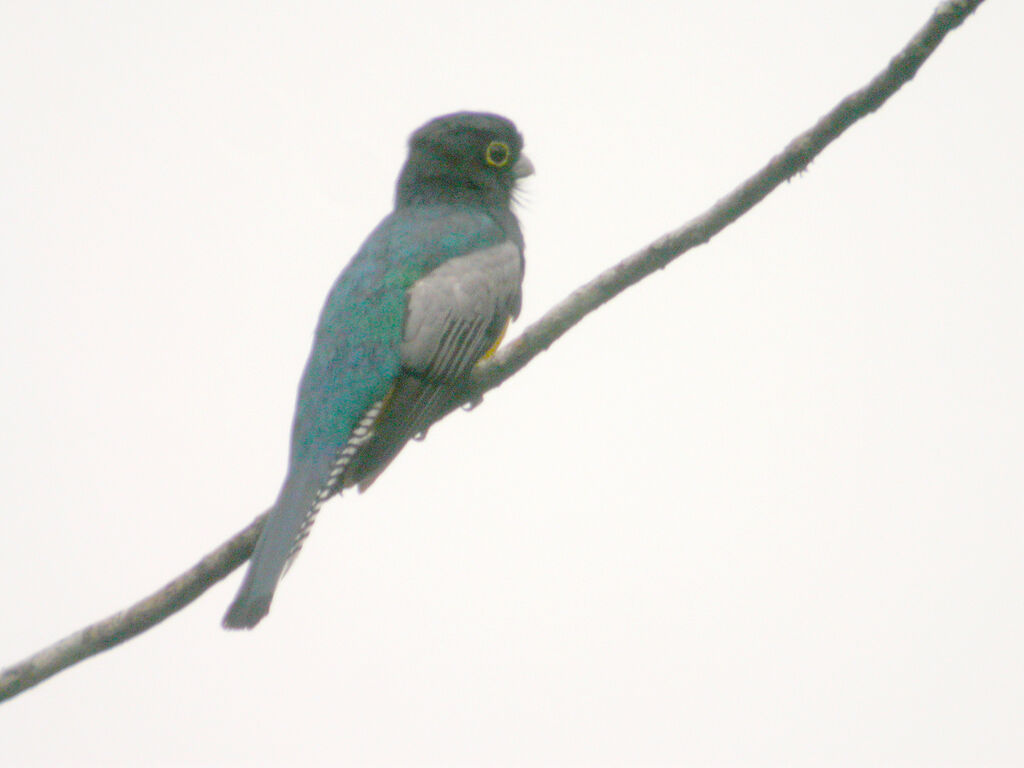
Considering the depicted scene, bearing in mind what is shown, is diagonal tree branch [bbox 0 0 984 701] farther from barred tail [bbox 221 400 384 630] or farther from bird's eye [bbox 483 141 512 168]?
A: bird's eye [bbox 483 141 512 168]

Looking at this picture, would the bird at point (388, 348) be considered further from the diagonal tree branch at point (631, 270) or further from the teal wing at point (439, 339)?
the diagonal tree branch at point (631, 270)

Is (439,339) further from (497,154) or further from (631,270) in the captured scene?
(497,154)

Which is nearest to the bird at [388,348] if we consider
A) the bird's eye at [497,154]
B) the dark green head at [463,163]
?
the dark green head at [463,163]

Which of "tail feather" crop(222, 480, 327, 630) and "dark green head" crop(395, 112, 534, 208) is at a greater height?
"dark green head" crop(395, 112, 534, 208)

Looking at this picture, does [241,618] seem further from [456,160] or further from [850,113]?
[456,160]

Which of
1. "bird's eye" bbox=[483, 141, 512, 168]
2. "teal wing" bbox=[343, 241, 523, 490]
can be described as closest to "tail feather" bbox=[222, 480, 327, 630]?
"teal wing" bbox=[343, 241, 523, 490]

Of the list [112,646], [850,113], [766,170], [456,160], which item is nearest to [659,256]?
[766,170]
